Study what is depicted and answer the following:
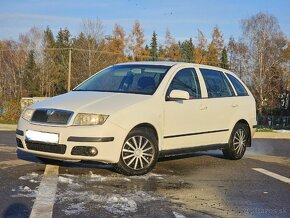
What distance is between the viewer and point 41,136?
620 centimetres

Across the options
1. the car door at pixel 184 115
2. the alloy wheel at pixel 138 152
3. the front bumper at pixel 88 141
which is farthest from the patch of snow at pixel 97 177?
the car door at pixel 184 115

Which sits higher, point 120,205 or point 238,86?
point 238,86

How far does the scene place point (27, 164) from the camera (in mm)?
7152

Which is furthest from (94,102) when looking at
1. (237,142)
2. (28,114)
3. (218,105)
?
(237,142)

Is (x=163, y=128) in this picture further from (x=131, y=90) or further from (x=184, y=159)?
(x=184, y=159)

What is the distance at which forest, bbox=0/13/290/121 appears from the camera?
158 ft

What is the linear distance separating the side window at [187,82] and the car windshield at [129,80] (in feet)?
0.71

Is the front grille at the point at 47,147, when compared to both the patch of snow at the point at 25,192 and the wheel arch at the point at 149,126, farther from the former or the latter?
the wheel arch at the point at 149,126

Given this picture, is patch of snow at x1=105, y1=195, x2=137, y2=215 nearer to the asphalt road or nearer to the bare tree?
the asphalt road

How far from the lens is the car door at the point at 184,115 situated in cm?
692

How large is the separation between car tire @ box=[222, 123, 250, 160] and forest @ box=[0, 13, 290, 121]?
32038 millimetres

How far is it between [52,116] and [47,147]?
402 millimetres

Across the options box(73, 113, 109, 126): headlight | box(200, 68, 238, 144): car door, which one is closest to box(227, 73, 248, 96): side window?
box(200, 68, 238, 144): car door

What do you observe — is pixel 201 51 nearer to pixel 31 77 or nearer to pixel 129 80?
pixel 31 77
